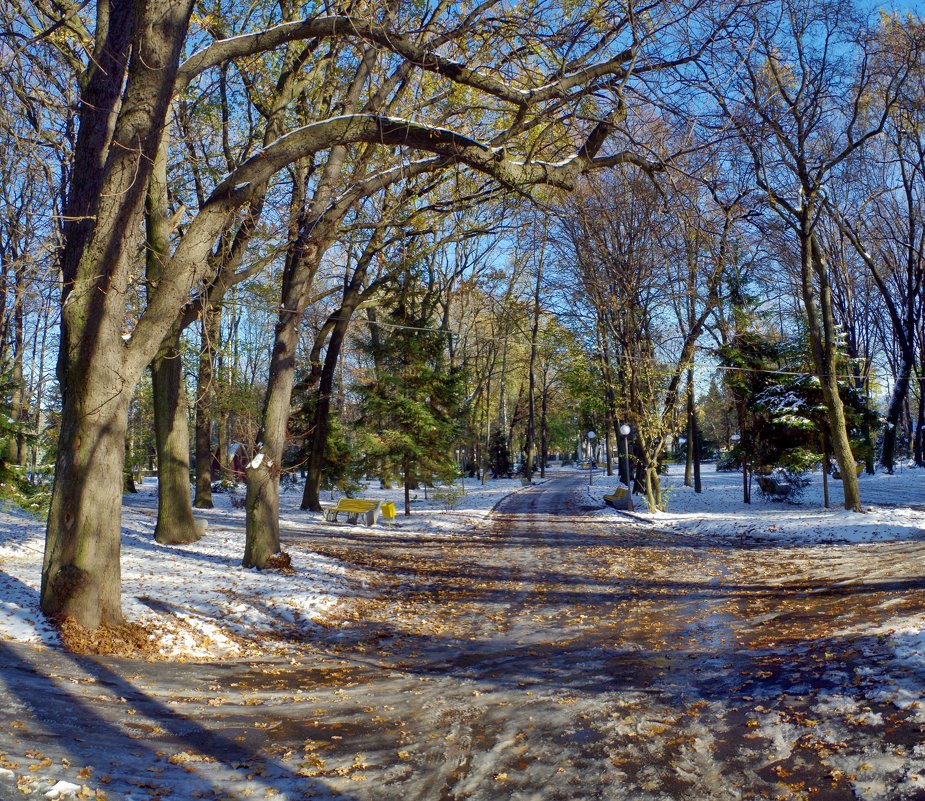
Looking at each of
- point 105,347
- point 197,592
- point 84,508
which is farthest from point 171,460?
point 105,347

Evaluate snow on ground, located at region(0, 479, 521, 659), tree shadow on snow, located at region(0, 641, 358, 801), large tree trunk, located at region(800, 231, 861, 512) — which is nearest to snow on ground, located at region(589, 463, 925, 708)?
large tree trunk, located at region(800, 231, 861, 512)

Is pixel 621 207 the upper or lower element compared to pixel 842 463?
upper

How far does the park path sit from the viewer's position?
13.3 feet

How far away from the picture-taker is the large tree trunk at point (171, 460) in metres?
13.3

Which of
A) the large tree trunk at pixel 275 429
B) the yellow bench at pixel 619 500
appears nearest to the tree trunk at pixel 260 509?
the large tree trunk at pixel 275 429

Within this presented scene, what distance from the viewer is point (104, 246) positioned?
6.91 metres

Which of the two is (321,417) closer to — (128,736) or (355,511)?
(355,511)

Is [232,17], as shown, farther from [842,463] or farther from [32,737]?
[842,463]

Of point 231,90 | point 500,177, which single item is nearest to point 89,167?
point 500,177

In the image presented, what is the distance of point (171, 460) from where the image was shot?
44.5 feet

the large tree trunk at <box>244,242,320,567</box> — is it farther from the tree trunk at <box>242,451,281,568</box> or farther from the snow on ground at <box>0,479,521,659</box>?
the snow on ground at <box>0,479,521,659</box>

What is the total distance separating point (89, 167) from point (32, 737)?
210 inches

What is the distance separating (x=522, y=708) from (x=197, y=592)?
5122mm

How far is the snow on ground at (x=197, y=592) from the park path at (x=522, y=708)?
1.93 ft
